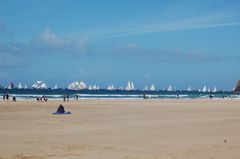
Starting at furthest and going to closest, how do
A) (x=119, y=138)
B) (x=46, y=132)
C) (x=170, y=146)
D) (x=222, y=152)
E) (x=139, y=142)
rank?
1. (x=46, y=132)
2. (x=119, y=138)
3. (x=139, y=142)
4. (x=170, y=146)
5. (x=222, y=152)

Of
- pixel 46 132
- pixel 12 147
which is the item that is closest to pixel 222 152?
pixel 12 147

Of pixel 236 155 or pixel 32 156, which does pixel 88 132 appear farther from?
pixel 236 155

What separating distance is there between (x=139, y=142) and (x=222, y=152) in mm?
3197

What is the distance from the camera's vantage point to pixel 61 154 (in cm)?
1158

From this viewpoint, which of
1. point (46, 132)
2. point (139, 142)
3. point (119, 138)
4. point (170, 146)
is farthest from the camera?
point (46, 132)

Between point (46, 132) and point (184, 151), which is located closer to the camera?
point (184, 151)

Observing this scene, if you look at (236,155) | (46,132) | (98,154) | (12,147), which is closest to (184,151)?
(236,155)

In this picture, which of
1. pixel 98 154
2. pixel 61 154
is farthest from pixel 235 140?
pixel 61 154

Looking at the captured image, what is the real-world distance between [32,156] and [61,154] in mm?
820

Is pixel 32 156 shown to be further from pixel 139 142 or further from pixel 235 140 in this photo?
pixel 235 140

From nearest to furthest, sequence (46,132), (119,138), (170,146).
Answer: (170,146) < (119,138) < (46,132)

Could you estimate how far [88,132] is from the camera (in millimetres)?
17594

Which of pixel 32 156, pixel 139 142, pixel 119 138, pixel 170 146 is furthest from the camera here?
pixel 119 138

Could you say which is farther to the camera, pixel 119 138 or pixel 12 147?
pixel 119 138
